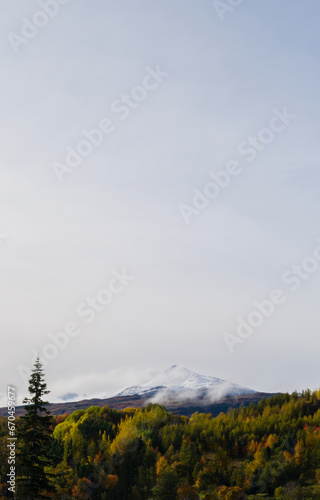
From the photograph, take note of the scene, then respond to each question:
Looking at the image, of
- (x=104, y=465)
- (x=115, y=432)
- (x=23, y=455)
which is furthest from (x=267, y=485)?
(x=23, y=455)

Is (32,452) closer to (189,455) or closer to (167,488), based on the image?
(167,488)

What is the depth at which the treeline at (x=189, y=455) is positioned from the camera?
7700 centimetres

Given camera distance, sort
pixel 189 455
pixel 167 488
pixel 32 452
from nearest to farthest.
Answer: pixel 32 452 → pixel 167 488 → pixel 189 455

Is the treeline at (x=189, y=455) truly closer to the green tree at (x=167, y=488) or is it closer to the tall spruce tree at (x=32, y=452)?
the green tree at (x=167, y=488)

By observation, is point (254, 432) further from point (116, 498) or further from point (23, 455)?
point (23, 455)

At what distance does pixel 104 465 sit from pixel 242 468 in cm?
2693

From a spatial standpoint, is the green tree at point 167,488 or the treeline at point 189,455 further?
the treeline at point 189,455

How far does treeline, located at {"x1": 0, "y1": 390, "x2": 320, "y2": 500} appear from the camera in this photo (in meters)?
77.0

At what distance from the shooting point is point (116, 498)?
83375 millimetres

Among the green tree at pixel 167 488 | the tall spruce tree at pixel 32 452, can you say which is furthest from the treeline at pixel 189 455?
the tall spruce tree at pixel 32 452

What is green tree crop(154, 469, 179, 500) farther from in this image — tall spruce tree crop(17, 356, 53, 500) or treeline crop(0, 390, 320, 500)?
tall spruce tree crop(17, 356, 53, 500)

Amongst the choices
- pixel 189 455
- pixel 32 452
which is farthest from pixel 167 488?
pixel 32 452

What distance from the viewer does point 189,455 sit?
89.0 meters

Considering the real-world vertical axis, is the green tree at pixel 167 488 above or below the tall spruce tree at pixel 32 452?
below
